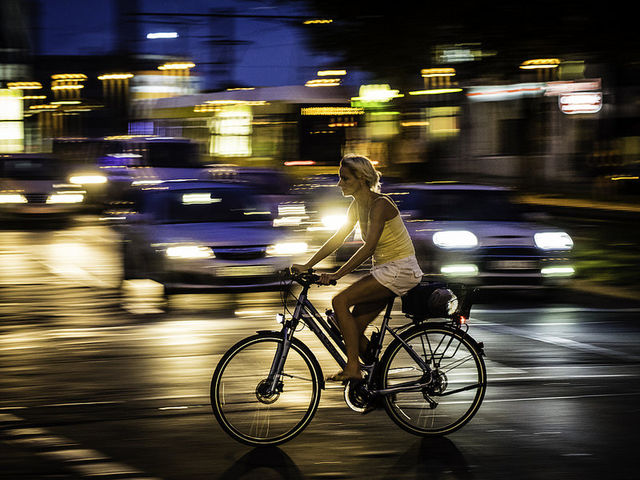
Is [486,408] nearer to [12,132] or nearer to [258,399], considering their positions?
[258,399]

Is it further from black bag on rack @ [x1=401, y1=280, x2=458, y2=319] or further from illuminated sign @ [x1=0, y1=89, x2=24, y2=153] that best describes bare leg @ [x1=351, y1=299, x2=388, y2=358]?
illuminated sign @ [x1=0, y1=89, x2=24, y2=153]

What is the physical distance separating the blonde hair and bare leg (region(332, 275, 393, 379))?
592 millimetres

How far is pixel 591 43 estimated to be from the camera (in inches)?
653

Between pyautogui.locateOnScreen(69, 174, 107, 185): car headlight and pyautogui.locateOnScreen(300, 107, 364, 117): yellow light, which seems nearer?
pyautogui.locateOnScreen(69, 174, 107, 185): car headlight

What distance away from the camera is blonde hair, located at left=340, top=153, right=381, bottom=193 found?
255 inches

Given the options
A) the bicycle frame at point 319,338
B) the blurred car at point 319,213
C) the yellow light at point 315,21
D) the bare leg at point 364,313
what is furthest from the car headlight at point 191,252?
the bare leg at point 364,313

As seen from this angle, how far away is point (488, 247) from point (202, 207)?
13.2ft

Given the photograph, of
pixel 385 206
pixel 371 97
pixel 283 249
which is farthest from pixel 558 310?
pixel 371 97

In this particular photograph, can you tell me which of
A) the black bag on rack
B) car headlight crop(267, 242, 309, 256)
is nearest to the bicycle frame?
the black bag on rack

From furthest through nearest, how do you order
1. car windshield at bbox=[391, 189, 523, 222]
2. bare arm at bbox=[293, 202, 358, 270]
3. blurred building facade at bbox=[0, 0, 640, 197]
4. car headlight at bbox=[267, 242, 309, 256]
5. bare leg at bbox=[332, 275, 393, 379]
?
blurred building facade at bbox=[0, 0, 640, 197] → car windshield at bbox=[391, 189, 523, 222] → car headlight at bbox=[267, 242, 309, 256] → bare arm at bbox=[293, 202, 358, 270] → bare leg at bbox=[332, 275, 393, 379]

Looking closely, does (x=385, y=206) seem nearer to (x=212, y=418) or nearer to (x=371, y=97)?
(x=212, y=418)

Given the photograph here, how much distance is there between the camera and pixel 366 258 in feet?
21.0

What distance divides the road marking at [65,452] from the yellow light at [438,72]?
13128 millimetres

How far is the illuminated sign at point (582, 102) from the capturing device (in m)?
41.5
